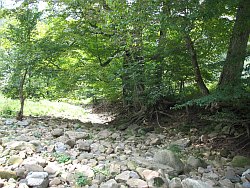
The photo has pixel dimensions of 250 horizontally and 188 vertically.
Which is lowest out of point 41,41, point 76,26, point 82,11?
point 41,41

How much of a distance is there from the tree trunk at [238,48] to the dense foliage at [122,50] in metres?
0.02

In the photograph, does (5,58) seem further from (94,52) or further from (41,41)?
(94,52)

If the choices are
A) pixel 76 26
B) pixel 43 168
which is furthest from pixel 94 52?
pixel 43 168

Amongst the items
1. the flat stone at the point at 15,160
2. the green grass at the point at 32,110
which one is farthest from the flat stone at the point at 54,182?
the green grass at the point at 32,110

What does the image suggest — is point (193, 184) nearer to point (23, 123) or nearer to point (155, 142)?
point (155, 142)

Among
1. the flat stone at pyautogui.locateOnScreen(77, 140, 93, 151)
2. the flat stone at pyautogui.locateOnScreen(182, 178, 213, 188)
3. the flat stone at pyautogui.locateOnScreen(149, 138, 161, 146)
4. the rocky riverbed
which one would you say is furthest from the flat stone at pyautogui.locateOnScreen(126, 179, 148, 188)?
the flat stone at pyautogui.locateOnScreen(149, 138, 161, 146)

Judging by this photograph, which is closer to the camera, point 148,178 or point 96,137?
point 148,178

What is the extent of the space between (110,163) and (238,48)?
2.68m

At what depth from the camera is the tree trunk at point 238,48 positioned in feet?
11.2

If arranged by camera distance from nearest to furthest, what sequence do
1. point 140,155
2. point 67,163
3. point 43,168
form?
point 43,168, point 67,163, point 140,155

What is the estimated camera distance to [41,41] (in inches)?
220

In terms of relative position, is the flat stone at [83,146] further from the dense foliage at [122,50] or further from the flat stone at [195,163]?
the dense foliage at [122,50]

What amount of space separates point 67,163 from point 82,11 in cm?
429

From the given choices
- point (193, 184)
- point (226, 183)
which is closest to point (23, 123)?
point (193, 184)
